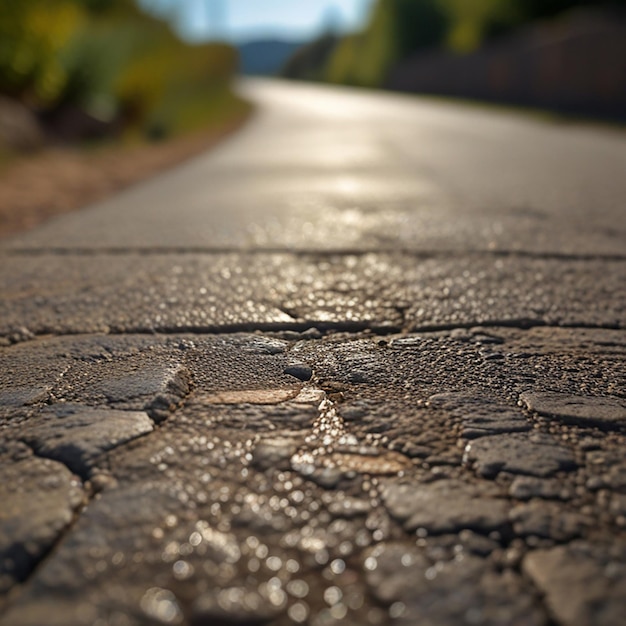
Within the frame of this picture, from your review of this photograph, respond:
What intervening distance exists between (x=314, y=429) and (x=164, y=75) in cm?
2017

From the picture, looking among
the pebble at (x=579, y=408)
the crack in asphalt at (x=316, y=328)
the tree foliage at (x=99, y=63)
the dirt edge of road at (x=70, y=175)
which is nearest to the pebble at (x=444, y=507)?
the pebble at (x=579, y=408)

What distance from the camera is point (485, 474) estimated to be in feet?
3.91

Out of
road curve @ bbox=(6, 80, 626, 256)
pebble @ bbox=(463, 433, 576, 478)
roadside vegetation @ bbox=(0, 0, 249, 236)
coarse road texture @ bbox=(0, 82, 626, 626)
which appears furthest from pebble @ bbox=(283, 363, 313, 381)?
roadside vegetation @ bbox=(0, 0, 249, 236)

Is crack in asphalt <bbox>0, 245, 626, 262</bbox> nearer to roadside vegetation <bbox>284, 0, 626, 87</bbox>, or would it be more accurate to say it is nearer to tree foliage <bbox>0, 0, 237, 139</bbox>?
tree foliage <bbox>0, 0, 237, 139</bbox>

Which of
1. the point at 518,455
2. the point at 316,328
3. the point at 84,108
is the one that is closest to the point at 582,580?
the point at 518,455

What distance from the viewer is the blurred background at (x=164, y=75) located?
752 cm

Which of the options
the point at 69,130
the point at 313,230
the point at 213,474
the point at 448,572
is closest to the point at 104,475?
the point at 213,474

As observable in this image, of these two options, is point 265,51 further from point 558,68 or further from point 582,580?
point 582,580

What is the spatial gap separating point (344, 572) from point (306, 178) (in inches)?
179

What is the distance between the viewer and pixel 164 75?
19.9 meters

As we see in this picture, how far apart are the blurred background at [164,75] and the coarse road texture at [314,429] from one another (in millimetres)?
1950

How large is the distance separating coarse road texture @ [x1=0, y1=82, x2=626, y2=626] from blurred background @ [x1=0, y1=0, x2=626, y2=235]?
1950 millimetres

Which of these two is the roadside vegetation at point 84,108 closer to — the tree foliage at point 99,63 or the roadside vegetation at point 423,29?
the tree foliage at point 99,63

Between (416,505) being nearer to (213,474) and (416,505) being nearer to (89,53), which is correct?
(213,474)
